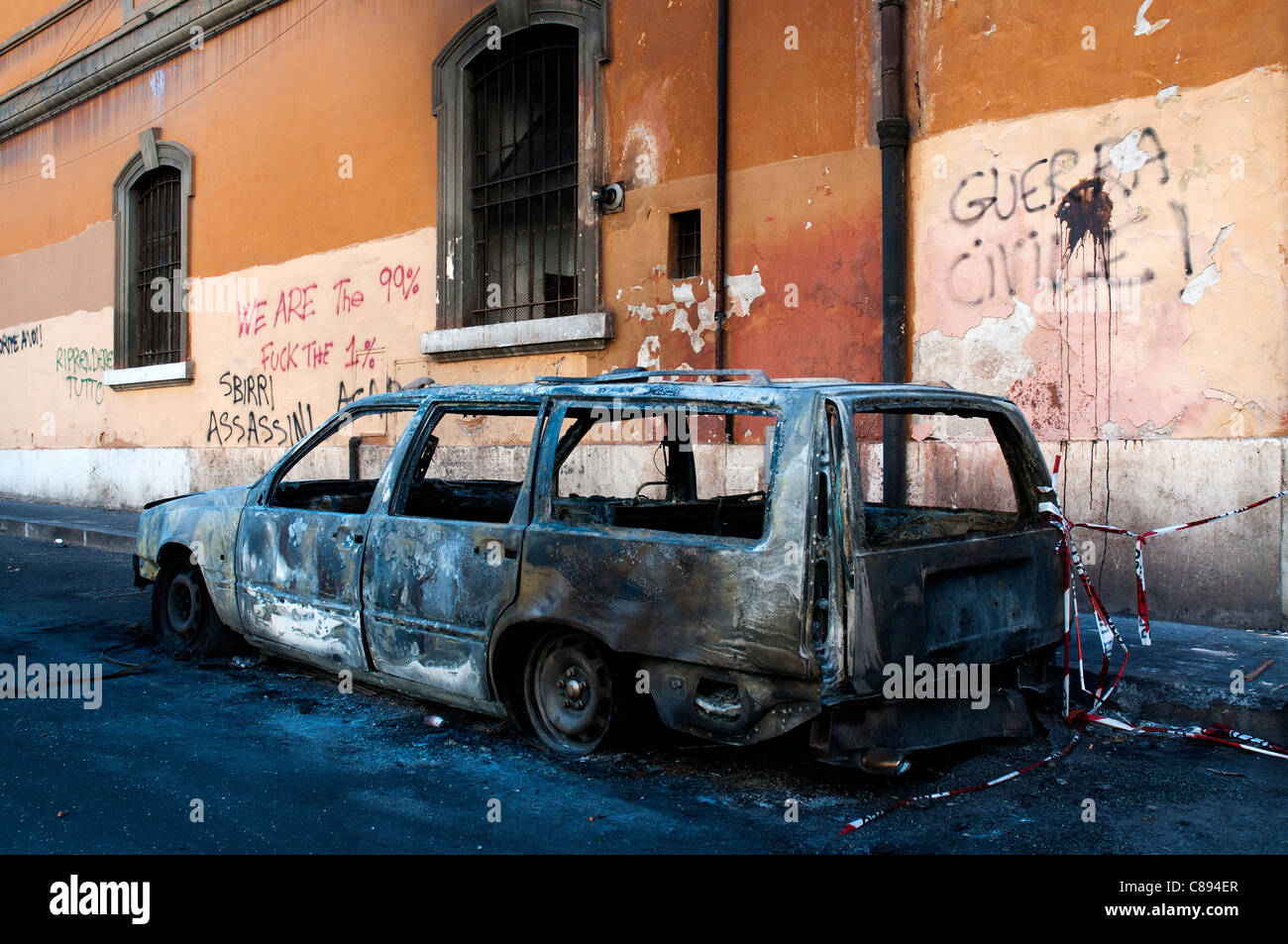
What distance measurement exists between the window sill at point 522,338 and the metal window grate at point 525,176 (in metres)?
0.33

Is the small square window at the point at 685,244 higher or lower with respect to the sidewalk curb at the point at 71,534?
higher

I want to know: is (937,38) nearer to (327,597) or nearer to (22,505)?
(327,597)

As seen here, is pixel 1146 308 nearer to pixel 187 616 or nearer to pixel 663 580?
pixel 663 580

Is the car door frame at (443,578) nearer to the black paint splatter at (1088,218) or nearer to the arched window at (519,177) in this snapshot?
the black paint splatter at (1088,218)

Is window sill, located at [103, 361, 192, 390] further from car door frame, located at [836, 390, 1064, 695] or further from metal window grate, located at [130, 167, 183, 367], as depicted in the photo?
car door frame, located at [836, 390, 1064, 695]

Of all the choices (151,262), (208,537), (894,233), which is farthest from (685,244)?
(151,262)

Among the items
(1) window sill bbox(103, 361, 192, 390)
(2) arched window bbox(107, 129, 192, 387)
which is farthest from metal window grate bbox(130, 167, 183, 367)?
(1) window sill bbox(103, 361, 192, 390)

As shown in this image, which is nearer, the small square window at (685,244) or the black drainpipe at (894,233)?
the black drainpipe at (894,233)

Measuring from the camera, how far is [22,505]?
15516 mm

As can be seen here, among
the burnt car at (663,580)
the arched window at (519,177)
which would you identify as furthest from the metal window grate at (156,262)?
the burnt car at (663,580)

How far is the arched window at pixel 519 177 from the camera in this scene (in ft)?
30.8

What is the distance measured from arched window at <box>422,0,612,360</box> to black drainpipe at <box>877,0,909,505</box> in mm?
2731
